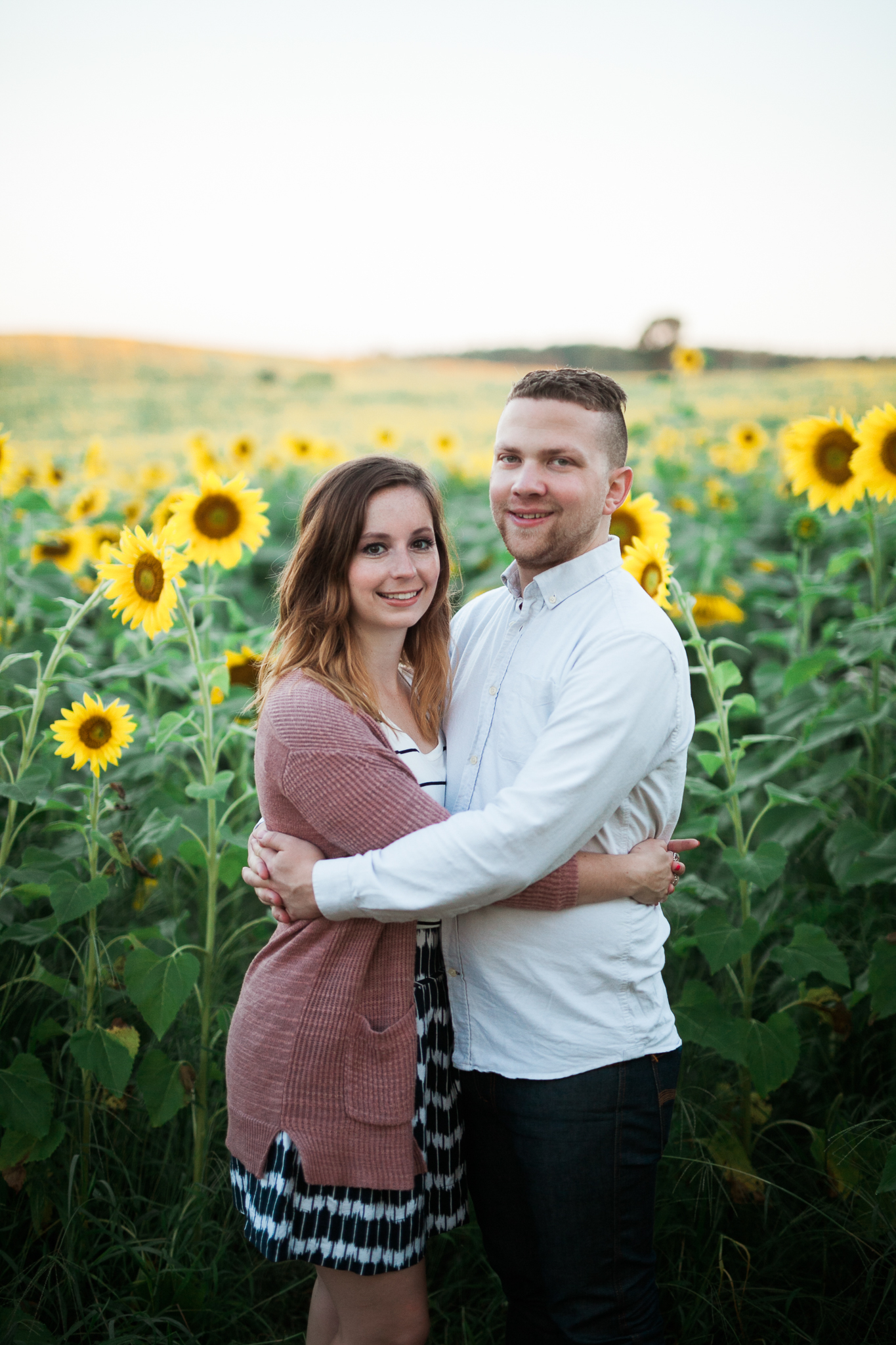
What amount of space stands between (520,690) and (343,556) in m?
0.48

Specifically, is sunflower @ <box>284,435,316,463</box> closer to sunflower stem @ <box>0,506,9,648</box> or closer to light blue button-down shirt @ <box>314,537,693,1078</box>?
sunflower stem @ <box>0,506,9,648</box>

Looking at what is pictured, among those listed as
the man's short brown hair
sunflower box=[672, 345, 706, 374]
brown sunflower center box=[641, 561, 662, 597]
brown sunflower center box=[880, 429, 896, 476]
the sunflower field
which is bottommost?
the sunflower field

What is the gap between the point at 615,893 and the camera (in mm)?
1997

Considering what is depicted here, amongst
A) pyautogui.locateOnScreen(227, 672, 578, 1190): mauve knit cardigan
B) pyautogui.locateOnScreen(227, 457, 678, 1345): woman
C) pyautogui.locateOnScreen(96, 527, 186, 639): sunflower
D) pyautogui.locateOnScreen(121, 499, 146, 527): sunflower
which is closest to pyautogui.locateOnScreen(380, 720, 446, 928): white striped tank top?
pyautogui.locateOnScreen(227, 457, 678, 1345): woman

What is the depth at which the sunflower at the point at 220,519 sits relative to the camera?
296 centimetres

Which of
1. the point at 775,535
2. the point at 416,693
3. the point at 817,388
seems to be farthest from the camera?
the point at 817,388

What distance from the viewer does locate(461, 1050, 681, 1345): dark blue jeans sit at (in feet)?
6.40

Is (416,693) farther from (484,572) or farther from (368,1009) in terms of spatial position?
(484,572)

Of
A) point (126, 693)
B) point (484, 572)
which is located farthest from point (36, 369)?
point (126, 693)

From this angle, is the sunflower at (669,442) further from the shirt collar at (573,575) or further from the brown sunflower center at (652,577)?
the shirt collar at (573,575)

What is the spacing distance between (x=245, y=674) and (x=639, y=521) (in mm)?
1336

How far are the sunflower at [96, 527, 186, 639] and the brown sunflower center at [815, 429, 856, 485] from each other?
6.66 feet

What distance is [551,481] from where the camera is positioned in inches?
82.9

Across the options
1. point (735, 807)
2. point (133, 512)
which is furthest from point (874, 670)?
point (133, 512)
